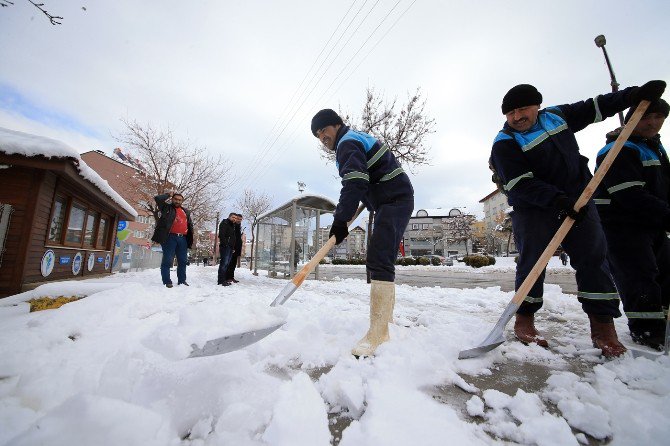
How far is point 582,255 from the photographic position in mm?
1983

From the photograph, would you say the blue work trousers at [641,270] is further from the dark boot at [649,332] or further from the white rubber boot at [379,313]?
the white rubber boot at [379,313]

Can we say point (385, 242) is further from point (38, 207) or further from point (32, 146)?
point (38, 207)

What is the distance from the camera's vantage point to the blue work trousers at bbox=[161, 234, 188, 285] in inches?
214

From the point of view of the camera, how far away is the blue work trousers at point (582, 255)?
1.90m

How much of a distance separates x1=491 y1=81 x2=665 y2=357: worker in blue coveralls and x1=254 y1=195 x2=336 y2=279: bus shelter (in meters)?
6.67

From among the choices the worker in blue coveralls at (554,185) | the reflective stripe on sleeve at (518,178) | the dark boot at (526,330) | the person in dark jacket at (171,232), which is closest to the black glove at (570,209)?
the worker in blue coveralls at (554,185)

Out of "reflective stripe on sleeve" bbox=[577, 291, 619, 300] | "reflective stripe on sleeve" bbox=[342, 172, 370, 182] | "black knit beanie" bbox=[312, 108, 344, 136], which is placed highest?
"black knit beanie" bbox=[312, 108, 344, 136]

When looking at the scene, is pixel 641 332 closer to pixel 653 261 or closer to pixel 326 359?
pixel 653 261

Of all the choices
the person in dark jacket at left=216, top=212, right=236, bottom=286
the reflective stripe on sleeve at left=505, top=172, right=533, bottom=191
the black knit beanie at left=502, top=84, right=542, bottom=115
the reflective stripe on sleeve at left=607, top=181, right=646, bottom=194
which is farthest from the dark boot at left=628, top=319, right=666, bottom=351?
the person in dark jacket at left=216, top=212, right=236, bottom=286

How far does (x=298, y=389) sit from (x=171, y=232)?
5158 mm

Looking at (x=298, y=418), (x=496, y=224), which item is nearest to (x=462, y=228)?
(x=496, y=224)

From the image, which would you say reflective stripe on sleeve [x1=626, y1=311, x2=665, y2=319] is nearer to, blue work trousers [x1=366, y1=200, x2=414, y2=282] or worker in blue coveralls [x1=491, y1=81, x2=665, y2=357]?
worker in blue coveralls [x1=491, y1=81, x2=665, y2=357]

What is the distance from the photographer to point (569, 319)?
2982mm

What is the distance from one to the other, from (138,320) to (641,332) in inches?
152
